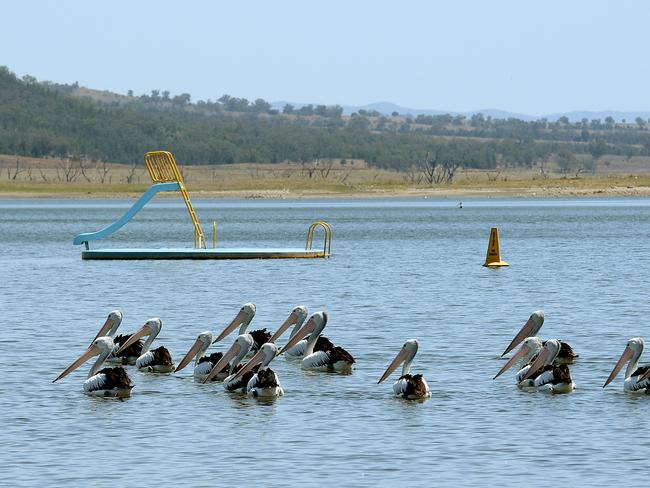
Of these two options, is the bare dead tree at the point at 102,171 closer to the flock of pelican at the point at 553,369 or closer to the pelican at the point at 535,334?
the pelican at the point at 535,334

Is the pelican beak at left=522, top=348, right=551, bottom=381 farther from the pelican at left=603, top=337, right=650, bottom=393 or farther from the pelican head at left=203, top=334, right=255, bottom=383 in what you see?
the pelican head at left=203, top=334, right=255, bottom=383

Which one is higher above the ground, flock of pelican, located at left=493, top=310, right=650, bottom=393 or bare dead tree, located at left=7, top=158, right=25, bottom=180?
flock of pelican, located at left=493, top=310, right=650, bottom=393

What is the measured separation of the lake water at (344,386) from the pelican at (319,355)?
12.9 inches

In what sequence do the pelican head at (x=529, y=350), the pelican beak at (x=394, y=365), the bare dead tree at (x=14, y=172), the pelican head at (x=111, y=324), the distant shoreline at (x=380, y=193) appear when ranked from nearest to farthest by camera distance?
the pelican beak at (x=394, y=365) → the pelican head at (x=529, y=350) → the pelican head at (x=111, y=324) → the distant shoreline at (x=380, y=193) → the bare dead tree at (x=14, y=172)

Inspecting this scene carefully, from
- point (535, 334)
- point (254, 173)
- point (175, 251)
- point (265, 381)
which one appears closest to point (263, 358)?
point (265, 381)

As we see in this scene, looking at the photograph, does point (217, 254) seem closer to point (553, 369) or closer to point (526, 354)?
point (526, 354)

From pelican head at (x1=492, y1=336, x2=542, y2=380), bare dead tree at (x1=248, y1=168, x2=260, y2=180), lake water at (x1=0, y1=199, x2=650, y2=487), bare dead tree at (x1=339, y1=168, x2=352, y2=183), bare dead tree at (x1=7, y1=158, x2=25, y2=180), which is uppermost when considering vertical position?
pelican head at (x1=492, y1=336, x2=542, y2=380)

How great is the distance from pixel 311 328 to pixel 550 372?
13.1 feet

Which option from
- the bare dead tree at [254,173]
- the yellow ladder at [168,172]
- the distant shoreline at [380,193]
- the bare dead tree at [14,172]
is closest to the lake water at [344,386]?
the yellow ladder at [168,172]

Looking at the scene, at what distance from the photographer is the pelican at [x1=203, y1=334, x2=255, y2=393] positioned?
18.2 meters

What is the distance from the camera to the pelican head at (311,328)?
20406mm

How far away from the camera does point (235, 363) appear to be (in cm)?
1894

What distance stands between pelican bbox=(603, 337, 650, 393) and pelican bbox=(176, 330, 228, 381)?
4980 millimetres

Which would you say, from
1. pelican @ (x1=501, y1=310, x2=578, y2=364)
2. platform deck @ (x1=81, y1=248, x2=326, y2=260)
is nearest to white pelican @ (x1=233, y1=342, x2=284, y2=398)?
pelican @ (x1=501, y1=310, x2=578, y2=364)
